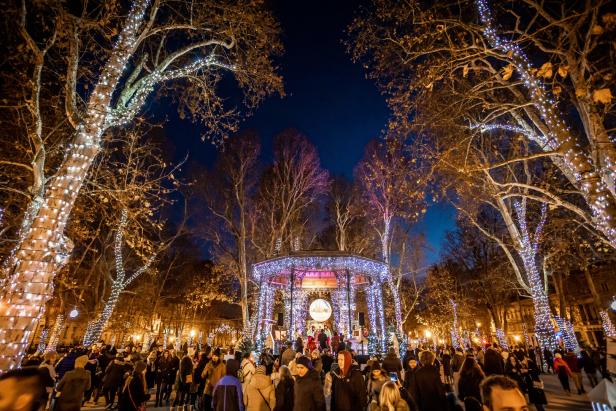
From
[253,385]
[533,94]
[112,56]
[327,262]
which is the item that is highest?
[112,56]

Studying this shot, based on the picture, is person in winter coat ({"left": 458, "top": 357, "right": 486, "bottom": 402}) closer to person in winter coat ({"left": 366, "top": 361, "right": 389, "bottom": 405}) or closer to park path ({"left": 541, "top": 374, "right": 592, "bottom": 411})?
person in winter coat ({"left": 366, "top": 361, "right": 389, "bottom": 405})

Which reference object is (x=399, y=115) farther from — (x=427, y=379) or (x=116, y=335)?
(x=116, y=335)

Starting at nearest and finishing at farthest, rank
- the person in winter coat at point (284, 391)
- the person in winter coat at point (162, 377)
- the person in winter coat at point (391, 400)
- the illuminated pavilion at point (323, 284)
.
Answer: the person in winter coat at point (391, 400) < the person in winter coat at point (284, 391) < the person in winter coat at point (162, 377) < the illuminated pavilion at point (323, 284)

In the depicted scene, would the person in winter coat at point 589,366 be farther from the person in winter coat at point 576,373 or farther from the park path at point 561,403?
the park path at point 561,403

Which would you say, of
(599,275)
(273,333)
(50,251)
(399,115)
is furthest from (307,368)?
(599,275)

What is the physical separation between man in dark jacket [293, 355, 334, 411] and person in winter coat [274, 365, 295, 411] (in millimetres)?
887

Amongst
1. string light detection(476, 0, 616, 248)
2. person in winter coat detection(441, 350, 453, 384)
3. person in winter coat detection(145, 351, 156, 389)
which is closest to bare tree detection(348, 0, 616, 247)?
string light detection(476, 0, 616, 248)

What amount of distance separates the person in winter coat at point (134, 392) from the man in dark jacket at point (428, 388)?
565 cm

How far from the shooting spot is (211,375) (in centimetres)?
869

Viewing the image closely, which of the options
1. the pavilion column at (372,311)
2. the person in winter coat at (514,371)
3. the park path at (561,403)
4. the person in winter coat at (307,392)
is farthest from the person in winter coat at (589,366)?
the person in winter coat at (307,392)

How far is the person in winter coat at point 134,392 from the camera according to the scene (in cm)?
659

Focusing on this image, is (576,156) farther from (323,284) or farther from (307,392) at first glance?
(323,284)

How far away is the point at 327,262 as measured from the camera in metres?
15.7

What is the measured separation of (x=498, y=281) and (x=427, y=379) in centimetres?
3078
